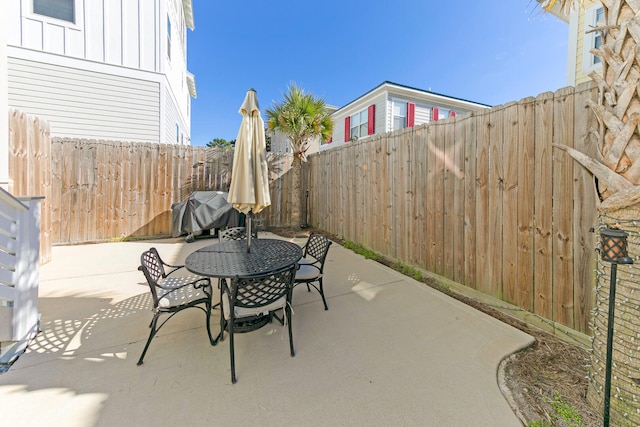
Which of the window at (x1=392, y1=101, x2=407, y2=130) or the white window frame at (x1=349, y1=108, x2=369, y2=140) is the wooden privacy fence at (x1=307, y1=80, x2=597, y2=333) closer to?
the window at (x1=392, y1=101, x2=407, y2=130)

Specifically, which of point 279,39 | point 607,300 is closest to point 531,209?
point 607,300

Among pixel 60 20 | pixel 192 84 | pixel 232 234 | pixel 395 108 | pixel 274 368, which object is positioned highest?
pixel 192 84

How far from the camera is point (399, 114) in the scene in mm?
11867

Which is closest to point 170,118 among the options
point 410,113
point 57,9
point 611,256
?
point 57,9

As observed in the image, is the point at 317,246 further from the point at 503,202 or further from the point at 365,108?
the point at 365,108

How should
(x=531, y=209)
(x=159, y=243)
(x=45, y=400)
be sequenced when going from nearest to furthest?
1. (x=45, y=400)
2. (x=531, y=209)
3. (x=159, y=243)

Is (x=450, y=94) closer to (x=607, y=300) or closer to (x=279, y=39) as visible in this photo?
(x=279, y=39)

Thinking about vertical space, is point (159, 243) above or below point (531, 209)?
below

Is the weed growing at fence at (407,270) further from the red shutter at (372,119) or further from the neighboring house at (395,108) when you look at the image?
the red shutter at (372,119)

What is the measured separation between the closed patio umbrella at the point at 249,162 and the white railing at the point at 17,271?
1.83 metres

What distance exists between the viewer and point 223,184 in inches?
293

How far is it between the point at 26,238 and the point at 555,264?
501 cm

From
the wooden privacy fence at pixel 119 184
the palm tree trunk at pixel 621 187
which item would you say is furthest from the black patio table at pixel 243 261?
the wooden privacy fence at pixel 119 184

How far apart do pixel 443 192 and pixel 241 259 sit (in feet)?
9.27
